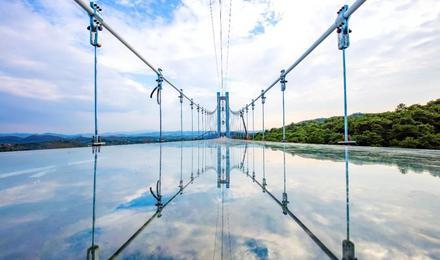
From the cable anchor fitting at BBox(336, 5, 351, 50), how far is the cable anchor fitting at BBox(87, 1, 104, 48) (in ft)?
10.9

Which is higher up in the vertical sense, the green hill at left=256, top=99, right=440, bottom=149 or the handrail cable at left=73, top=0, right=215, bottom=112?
the handrail cable at left=73, top=0, right=215, bottom=112

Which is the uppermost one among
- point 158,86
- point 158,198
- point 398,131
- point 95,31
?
point 95,31

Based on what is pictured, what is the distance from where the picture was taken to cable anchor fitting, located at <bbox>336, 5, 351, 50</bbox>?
3439mm

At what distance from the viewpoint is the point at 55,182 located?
157 centimetres

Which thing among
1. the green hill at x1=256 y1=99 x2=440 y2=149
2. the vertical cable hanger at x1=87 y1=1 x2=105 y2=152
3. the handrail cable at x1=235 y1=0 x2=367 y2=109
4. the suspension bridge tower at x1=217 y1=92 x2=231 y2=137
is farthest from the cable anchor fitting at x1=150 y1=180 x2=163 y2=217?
the suspension bridge tower at x1=217 y1=92 x2=231 y2=137

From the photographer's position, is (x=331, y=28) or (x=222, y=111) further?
(x=222, y=111)

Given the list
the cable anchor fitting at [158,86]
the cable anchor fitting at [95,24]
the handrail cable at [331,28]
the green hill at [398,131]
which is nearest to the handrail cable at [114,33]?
the cable anchor fitting at [95,24]

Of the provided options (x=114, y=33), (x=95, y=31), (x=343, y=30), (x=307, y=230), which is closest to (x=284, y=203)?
(x=307, y=230)

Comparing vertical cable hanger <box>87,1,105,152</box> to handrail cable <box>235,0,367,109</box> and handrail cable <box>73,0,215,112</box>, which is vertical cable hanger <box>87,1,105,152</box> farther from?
handrail cable <box>235,0,367,109</box>

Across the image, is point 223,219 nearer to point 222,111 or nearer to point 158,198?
point 158,198

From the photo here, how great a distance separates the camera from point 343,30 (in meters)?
3.51

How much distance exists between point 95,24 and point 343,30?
3.43m

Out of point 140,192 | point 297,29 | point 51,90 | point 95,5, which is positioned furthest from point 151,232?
point 297,29

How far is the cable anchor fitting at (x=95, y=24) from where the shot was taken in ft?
11.0
